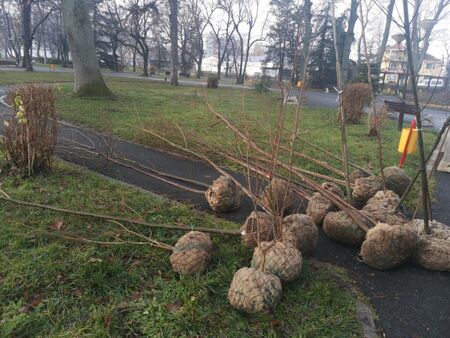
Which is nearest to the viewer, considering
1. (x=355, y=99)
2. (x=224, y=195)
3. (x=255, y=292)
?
(x=255, y=292)

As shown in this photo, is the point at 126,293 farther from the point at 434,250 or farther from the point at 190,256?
the point at 434,250

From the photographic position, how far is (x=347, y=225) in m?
3.09

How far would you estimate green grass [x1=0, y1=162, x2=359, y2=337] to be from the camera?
2.05m

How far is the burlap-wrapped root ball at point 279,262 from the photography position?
2.38 meters

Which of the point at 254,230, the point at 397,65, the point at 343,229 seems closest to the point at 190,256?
the point at 254,230

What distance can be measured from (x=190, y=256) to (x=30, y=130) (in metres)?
2.92

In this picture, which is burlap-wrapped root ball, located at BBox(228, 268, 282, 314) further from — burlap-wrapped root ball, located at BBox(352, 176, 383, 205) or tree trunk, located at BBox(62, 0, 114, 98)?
tree trunk, located at BBox(62, 0, 114, 98)

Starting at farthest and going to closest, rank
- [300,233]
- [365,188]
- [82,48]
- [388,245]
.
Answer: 1. [82,48]
2. [365,188]
3. [300,233]
4. [388,245]

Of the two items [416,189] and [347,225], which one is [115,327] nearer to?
[347,225]

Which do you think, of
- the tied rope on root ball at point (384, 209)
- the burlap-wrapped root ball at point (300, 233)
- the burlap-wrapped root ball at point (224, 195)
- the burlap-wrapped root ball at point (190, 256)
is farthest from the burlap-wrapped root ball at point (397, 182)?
the burlap-wrapped root ball at point (190, 256)

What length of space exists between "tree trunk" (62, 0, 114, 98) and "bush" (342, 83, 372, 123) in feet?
28.7

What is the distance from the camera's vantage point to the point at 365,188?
3.85 m

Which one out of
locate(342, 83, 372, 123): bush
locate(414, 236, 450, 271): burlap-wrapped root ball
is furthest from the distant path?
locate(342, 83, 372, 123): bush

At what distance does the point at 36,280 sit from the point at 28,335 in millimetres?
511
